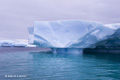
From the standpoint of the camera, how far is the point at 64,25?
16.1 metres

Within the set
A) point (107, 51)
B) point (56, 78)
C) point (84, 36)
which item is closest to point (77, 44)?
point (84, 36)

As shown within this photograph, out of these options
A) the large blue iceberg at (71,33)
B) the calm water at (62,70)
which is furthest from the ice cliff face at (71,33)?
the calm water at (62,70)

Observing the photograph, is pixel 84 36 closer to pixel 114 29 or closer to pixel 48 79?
pixel 114 29

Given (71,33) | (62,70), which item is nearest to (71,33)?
(71,33)

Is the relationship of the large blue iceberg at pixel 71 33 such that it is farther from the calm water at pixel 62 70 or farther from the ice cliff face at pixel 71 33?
the calm water at pixel 62 70

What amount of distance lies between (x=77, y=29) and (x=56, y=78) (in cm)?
1043

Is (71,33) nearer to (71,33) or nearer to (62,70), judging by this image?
(71,33)

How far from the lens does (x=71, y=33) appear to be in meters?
15.9

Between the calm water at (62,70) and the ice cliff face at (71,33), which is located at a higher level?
the ice cliff face at (71,33)

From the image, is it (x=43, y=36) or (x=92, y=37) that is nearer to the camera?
(x=92, y=37)

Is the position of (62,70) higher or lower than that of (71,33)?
lower

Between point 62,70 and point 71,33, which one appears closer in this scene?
point 62,70

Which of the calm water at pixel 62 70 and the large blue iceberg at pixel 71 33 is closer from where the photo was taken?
the calm water at pixel 62 70

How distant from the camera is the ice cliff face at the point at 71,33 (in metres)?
14.8
